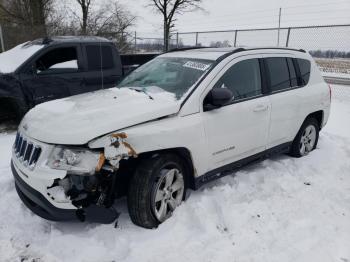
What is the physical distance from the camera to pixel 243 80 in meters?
3.90

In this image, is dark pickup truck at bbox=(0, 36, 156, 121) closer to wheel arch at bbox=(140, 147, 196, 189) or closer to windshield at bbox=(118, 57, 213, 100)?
windshield at bbox=(118, 57, 213, 100)

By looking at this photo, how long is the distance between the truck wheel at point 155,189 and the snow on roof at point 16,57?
163 inches

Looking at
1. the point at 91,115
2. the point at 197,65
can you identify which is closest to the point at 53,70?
the point at 197,65

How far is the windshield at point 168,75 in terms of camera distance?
3.53m

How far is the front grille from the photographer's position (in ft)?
8.97

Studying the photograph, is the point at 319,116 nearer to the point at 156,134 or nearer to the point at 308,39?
the point at 156,134

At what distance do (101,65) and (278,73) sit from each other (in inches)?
151

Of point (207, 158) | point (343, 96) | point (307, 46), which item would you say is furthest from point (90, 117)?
point (307, 46)

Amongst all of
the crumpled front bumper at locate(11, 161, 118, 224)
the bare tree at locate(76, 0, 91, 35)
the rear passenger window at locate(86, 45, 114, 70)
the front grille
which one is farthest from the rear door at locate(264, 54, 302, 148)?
the bare tree at locate(76, 0, 91, 35)

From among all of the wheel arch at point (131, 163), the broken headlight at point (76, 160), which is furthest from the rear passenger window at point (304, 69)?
the broken headlight at point (76, 160)

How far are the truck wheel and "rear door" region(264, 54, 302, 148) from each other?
1737 mm

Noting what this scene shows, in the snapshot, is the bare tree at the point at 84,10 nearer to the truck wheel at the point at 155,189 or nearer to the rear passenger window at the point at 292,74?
the rear passenger window at the point at 292,74

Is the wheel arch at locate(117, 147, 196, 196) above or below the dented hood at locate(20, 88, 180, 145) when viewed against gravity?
below

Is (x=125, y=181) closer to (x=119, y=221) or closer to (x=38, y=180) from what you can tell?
(x=119, y=221)
